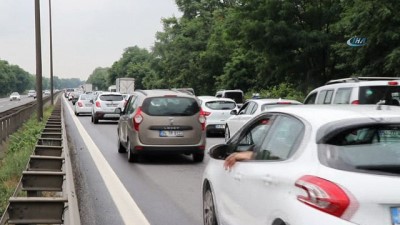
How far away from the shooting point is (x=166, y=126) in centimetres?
1209

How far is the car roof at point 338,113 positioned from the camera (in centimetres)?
366

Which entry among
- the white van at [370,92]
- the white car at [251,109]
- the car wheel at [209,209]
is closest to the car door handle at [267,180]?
the car wheel at [209,209]

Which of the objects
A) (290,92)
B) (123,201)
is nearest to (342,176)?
(123,201)

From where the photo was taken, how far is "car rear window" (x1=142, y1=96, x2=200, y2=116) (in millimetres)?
12180

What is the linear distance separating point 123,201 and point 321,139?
A: 4.78 meters

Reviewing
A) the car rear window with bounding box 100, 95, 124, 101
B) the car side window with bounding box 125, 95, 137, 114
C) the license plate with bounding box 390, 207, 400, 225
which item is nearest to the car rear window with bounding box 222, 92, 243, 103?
the car rear window with bounding box 100, 95, 124, 101

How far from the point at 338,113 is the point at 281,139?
0.49 m

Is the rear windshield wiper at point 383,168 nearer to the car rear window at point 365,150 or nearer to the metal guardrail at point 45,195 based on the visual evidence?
the car rear window at point 365,150

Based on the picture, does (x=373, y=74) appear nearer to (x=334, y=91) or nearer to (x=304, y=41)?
(x=304, y=41)

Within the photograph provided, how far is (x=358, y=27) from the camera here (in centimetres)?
2152

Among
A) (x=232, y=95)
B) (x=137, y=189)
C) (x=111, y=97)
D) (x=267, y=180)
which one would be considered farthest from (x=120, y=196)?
(x=232, y=95)

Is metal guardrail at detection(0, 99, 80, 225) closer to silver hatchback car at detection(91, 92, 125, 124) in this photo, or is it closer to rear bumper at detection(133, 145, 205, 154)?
rear bumper at detection(133, 145, 205, 154)

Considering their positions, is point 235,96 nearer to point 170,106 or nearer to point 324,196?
point 170,106

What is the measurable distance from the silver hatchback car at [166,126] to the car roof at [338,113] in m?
7.91
